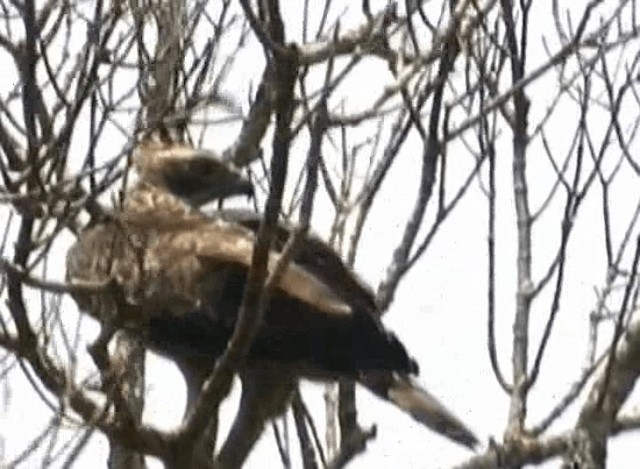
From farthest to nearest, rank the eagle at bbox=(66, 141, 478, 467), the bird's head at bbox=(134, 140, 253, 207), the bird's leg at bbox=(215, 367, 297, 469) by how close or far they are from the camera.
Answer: the bird's head at bbox=(134, 140, 253, 207), the bird's leg at bbox=(215, 367, 297, 469), the eagle at bbox=(66, 141, 478, 467)

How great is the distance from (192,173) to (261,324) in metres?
1.02

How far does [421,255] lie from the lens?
16.8 feet

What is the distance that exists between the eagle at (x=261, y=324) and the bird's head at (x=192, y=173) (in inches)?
13.8

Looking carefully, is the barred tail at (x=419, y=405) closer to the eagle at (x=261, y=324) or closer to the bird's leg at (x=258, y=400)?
the eagle at (x=261, y=324)

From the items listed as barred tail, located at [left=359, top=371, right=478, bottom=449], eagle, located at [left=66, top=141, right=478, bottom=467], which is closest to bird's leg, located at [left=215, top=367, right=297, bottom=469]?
eagle, located at [left=66, top=141, right=478, bottom=467]

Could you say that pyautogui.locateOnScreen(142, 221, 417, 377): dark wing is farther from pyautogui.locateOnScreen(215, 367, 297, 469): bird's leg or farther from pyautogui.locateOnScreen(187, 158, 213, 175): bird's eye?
pyautogui.locateOnScreen(187, 158, 213, 175): bird's eye

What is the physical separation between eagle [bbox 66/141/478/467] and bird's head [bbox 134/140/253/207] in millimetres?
351

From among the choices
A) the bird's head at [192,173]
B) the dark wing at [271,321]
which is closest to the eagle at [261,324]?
the dark wing at [271,321]

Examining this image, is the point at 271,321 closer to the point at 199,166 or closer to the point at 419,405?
the point at 419,405

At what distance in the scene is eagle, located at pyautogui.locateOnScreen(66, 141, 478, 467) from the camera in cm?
446

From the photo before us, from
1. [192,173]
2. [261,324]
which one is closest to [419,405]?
[261,324]

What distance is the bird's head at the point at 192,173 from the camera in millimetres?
5184

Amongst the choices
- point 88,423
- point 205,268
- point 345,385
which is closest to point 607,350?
point 345,385

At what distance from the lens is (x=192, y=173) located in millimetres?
5238
